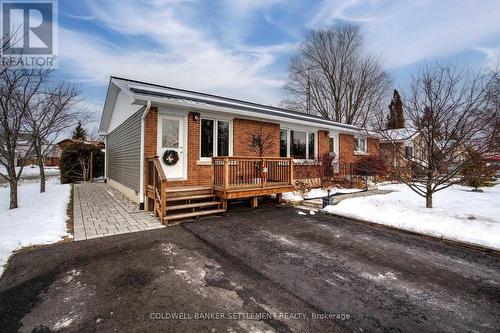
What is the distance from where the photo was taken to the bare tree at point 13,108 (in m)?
6.70

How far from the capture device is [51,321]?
7.18 feet

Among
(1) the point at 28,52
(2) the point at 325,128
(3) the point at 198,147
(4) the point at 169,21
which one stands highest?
(4) the point at 169,21

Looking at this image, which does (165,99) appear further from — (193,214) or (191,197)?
(193,214)

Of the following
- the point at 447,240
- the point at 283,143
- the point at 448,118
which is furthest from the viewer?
the point at 283,143

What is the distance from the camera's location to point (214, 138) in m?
8.18

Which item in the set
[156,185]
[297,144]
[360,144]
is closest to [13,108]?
[156,185]

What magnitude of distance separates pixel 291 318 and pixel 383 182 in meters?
13.6

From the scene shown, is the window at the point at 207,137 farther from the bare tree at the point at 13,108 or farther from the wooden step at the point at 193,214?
the bare tree at the point at 13,108

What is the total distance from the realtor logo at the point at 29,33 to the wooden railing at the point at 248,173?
18.4 ft

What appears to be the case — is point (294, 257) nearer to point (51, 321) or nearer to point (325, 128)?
point (51, 321)

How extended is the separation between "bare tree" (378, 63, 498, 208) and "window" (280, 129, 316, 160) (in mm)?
4530

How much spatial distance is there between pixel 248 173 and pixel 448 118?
17.6 ft

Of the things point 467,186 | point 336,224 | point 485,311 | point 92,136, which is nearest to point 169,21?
point 336,224

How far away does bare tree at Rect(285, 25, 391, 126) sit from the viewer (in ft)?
81.9
